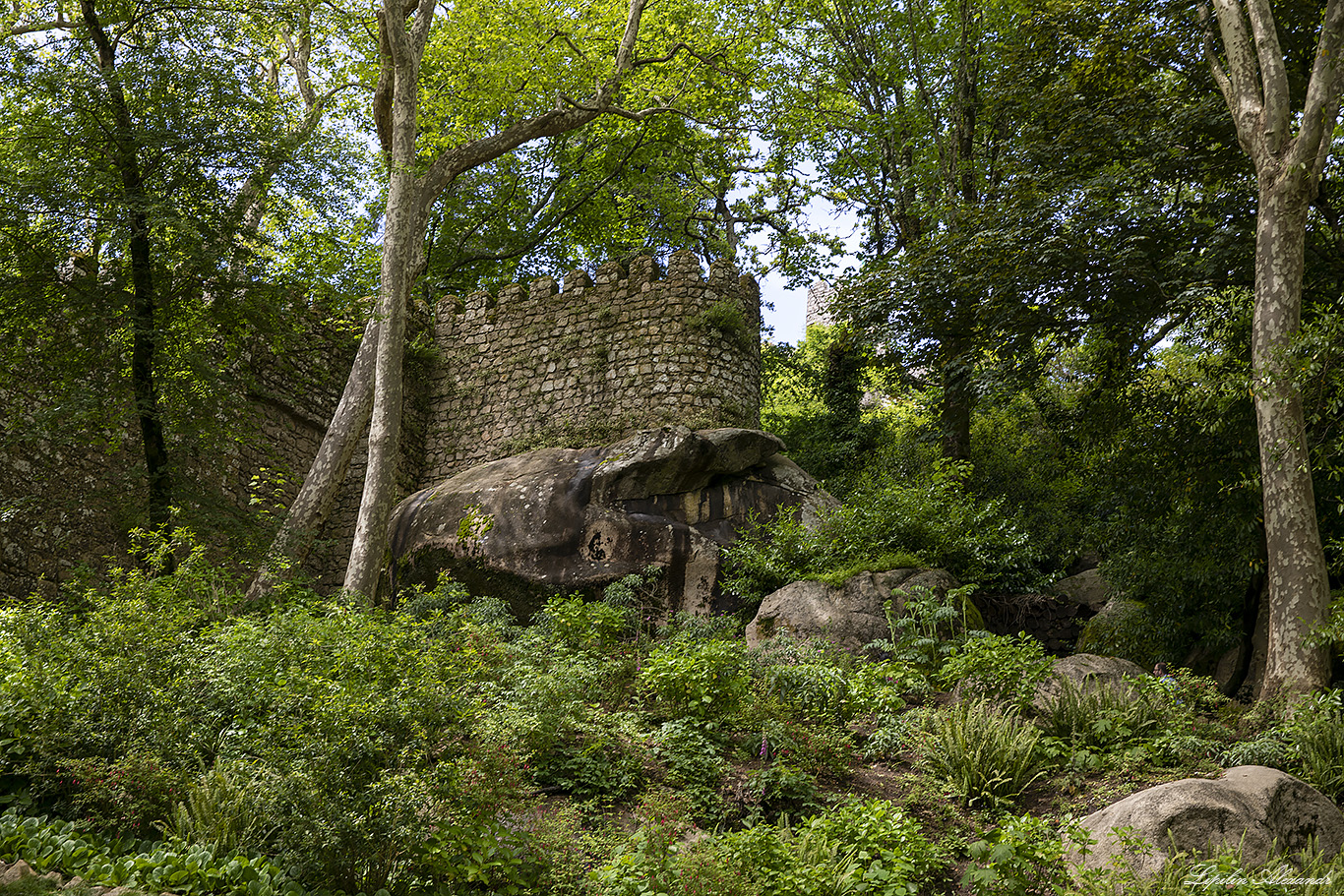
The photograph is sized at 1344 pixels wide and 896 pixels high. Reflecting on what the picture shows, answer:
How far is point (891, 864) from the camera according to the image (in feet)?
15.3

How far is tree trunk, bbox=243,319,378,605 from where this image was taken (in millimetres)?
10445

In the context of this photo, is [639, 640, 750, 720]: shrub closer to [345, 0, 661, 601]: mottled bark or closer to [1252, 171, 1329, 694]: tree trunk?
[1252, 171, 1329, 694]: tree trunk

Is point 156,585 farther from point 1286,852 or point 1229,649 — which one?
point 1229,649

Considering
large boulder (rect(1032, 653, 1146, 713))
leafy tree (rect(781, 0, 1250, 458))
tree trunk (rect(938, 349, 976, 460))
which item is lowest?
large boulder (rect(1032, 653, 1146, 713))

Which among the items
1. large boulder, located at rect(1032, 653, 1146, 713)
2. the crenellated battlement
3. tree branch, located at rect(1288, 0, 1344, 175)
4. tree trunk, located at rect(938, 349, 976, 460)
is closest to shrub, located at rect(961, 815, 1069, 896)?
large boulder, located at rect(1032, 653, 1146, 713)

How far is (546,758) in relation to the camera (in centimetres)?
586

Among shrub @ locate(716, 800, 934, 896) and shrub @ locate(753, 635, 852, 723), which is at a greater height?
shrub @ locate(753, 635, 852, 723)

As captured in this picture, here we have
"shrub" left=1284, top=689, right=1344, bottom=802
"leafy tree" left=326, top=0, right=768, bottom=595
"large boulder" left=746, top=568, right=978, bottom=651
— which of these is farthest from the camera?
"leafy tree" left=326, top=0, right=768, bottom=595

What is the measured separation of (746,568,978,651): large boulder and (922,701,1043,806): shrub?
2.46 metres

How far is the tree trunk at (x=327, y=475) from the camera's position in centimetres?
1045

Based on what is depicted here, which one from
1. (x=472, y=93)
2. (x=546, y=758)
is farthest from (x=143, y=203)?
(x=546, y=758)

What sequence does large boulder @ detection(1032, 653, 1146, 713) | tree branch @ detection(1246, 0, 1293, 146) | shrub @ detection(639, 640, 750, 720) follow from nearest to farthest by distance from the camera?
shrub @ detection(639, 640, 750, 720) < large boulder @ detection(1032, 653, 1146, 713) < tree branch @ detection(1246, 0, 1293, 146)

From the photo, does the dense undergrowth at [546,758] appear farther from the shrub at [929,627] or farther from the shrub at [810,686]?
the shrub at [929,627]

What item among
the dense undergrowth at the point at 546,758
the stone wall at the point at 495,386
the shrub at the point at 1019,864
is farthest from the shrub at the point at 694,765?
the stone wall at the point at 495,386
